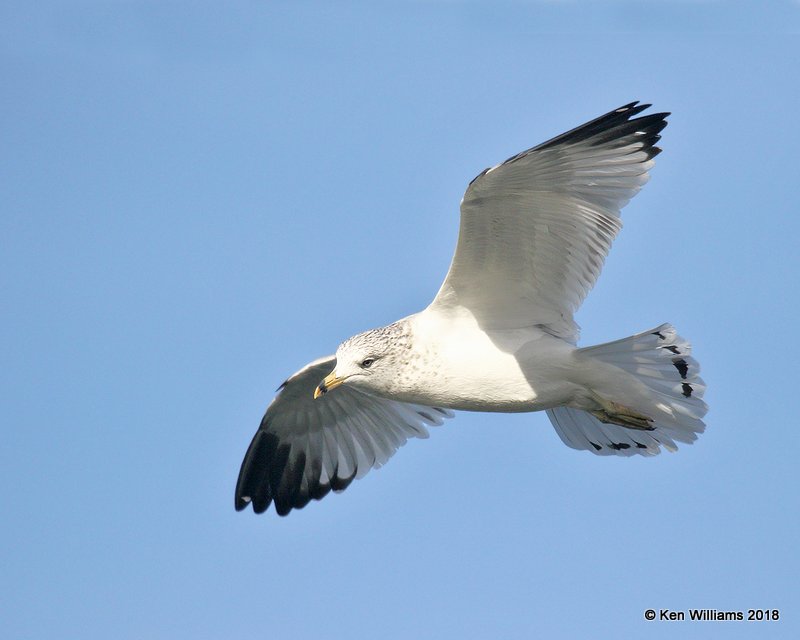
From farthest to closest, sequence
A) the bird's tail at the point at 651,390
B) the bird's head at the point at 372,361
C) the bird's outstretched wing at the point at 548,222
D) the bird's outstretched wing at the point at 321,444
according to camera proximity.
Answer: the bird's outstretched wing at the point at 321,444
the bird's head at the point at 372,361
the bird's tail at the point at 651,390
the bird's outstretched wing at the point at 548,222

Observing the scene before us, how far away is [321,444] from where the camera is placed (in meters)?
10.7

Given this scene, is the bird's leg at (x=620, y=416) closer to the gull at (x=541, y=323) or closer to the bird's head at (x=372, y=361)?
the gull at (x=541, y=323)

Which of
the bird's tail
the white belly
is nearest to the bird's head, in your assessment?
the white belly

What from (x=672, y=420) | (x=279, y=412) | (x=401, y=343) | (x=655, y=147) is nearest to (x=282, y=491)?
(x=279, y=412)

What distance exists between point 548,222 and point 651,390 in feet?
4.61

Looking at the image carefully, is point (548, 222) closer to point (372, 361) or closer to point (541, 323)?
point (541, 323)

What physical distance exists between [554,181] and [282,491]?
165 inches

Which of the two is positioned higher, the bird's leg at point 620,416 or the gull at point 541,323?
the gull at point 541,323

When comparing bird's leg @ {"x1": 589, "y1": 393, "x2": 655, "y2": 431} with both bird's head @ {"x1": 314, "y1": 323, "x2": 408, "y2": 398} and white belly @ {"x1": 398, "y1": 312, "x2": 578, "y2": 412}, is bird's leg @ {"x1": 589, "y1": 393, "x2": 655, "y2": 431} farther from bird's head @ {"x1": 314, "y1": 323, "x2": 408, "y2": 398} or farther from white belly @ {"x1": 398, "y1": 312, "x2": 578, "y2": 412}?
bird's head @ {"x1": 314, "y1": 323, "x2": 408, "y2": 398}

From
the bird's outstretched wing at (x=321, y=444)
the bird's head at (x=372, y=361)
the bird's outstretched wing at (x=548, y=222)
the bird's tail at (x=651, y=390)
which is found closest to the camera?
the bird's outstretched wing at (x=548, y=222)

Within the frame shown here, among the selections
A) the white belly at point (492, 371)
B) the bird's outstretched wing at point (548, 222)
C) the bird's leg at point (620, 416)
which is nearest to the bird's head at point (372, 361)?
the white belly at point (492, 371)

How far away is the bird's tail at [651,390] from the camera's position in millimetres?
8289

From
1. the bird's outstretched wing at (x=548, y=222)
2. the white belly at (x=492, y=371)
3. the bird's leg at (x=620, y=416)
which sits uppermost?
the bird's outstretched wing at (x=548, y=222)

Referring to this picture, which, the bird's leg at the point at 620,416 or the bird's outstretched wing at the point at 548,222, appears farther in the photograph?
the bird's leg at the point at 620,416
